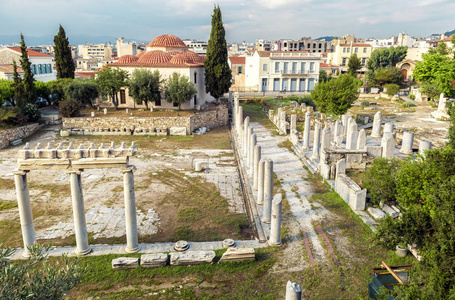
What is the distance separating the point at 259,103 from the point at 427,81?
2046cm

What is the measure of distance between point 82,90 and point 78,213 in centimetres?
2418

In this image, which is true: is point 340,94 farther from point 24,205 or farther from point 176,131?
point 24,205

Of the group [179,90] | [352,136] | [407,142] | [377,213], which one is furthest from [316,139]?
[179,90]

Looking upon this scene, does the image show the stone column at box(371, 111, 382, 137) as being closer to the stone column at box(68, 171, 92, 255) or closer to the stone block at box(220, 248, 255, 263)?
the stone block at box(220, 248, 255, 263)

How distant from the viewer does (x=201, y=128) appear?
31.6m

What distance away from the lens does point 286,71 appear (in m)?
50.3

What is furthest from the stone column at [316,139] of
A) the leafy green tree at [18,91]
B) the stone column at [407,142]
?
the leafy green tree at [18,91]

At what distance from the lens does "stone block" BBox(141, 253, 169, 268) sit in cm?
1049

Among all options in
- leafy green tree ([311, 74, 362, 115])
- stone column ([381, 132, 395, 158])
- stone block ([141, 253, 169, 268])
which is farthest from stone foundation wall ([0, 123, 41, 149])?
stone column ([381, 132, 395, 158])

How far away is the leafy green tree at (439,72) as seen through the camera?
32875 millimetres

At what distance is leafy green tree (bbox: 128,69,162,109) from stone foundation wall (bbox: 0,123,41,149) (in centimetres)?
885

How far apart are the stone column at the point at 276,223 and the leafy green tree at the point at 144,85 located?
23.0 metres

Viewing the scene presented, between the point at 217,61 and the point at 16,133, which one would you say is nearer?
the point at 16,133

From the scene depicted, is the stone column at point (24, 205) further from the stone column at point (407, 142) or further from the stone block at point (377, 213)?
the stone column at point (407, 142)
